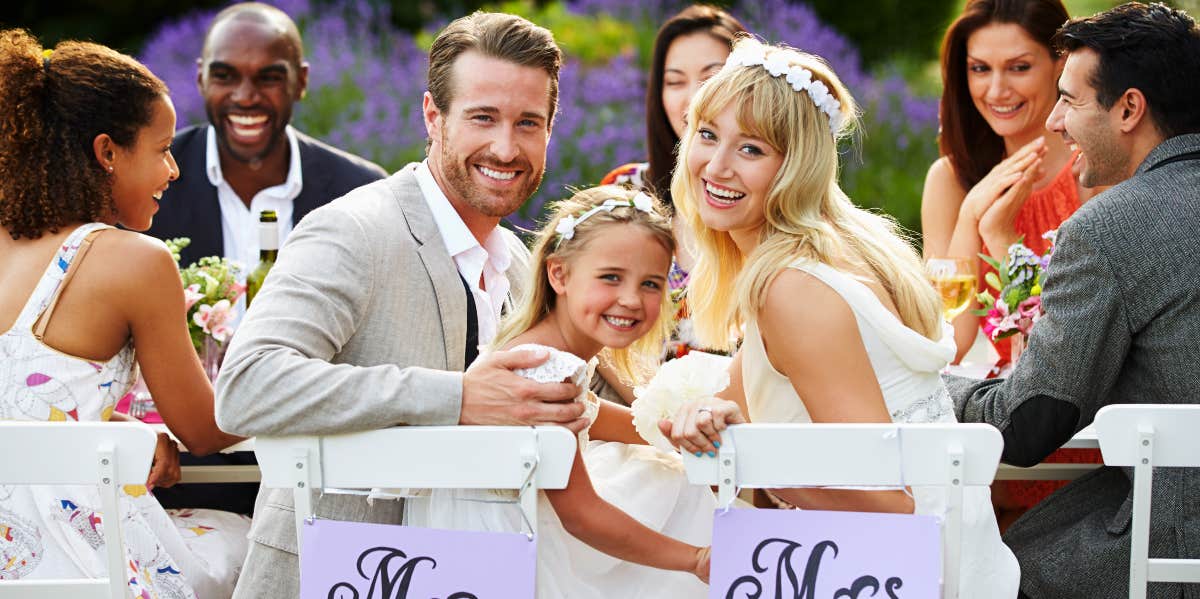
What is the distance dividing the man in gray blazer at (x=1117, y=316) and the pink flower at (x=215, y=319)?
1.69 metres

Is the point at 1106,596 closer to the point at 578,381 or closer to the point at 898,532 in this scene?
the point at 898,532

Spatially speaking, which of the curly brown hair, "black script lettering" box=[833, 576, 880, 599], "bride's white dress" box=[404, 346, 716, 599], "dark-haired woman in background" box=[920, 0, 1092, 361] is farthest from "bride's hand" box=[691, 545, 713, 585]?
"dark-haired woman in background" box=[920, 0, 1092, 361]

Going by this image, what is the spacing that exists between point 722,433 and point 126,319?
1401 millimetres

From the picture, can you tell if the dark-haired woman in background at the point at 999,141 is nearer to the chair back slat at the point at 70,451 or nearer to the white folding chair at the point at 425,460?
the white folding chair at the point at 425,460

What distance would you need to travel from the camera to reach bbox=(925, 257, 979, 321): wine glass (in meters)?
3.20

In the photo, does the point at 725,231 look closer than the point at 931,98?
Yes

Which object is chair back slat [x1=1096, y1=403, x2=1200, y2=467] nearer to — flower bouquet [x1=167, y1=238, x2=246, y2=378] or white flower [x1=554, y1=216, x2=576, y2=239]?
white flower [x1=554, y1=216, x2=576, y2=239]

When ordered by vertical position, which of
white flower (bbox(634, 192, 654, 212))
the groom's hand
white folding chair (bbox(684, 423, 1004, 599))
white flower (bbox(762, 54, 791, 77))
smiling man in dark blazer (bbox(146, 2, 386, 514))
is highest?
smiling man in dark blazer (bbox(146, 2, 386, 514))

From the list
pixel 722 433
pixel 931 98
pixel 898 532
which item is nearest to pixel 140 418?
pixel 722 433

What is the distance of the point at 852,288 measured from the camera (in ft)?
7.61

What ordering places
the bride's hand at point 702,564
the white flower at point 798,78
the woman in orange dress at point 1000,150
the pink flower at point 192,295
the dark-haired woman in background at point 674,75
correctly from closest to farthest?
the bride's hand at point 702,564 → the white flower at point 798,78 → the pink flower at point 192,295 → the woman in orange dress at point 1000,150 → the dark-haired woman in background at point 674,75

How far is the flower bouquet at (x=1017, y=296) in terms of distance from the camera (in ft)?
9.92

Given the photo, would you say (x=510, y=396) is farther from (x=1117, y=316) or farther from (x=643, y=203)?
(x=1117, y=316)

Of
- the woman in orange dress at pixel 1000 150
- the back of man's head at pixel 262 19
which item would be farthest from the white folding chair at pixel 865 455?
the back of man's head at pixel 262 19
